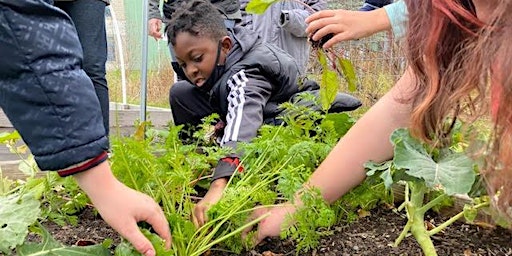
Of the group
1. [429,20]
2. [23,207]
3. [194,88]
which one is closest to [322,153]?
[429,20]

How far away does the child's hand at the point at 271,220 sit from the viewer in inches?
55.1

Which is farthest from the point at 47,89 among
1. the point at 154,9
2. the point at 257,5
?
the point at 154,9

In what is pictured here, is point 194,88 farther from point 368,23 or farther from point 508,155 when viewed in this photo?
point 508,155

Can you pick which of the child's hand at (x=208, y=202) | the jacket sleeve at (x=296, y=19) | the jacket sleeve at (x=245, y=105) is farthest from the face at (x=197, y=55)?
the child's hand at (x=208, y=202)

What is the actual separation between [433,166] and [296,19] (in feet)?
6.56

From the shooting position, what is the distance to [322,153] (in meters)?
1.57

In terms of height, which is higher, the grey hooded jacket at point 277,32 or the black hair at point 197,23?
the black hair at point 197,23

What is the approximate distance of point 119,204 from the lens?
105cm

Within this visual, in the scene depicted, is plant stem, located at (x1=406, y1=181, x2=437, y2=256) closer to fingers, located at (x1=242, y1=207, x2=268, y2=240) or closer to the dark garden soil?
the dark garden soil

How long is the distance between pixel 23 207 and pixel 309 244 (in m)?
0.61

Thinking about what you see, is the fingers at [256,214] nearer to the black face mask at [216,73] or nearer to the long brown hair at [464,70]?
the long brown hair at [464,70]

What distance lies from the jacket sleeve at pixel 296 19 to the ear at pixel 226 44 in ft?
1.81

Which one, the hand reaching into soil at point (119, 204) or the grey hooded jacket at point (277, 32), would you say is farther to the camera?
the grey hooded jacket at point (277, 32)

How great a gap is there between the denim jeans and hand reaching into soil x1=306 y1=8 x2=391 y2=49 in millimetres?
1340
